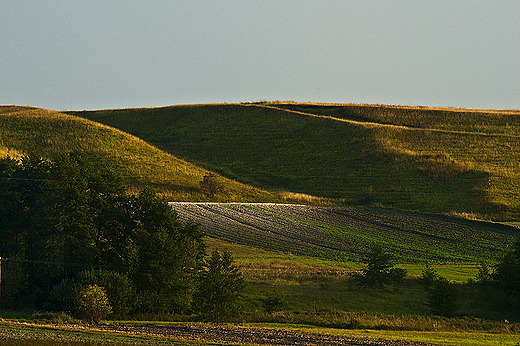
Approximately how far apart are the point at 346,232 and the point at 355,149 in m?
55.2

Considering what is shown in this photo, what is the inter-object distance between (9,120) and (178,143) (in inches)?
1439

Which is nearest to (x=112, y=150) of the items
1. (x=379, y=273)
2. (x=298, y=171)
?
(x=298, y=171)

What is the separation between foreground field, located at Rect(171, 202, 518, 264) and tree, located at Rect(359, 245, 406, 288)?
20.6 ft

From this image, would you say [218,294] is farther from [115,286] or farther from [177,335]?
[177,335]

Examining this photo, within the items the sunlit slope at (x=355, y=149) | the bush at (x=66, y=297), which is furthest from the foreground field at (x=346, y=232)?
the bush at (x=66, y=297)

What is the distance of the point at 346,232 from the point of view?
6869 cm

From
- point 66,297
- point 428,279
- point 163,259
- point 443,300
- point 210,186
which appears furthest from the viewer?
point 210,186

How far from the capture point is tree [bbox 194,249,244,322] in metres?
36.7

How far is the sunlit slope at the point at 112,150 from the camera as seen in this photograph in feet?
298

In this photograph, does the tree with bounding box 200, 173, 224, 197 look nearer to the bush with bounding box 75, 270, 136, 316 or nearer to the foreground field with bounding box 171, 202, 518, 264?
the foreground field with bounding box 171, 202, 518, 264

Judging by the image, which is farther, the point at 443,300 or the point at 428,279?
the point at 428,279

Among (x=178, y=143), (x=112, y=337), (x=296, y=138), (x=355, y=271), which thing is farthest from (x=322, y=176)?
(x=112, y=337)

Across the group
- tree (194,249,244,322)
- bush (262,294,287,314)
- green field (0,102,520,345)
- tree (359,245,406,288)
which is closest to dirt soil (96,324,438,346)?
green field (0,102,520,345)

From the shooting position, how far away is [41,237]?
42.8 meters
